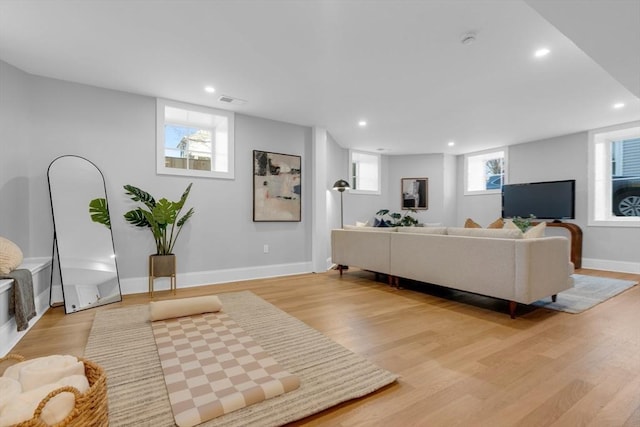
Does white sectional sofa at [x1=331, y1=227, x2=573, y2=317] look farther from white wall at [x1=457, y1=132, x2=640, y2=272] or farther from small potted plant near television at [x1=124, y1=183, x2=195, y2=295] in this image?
white wall at [x1=457, y1=132, x2=640, y2=272]

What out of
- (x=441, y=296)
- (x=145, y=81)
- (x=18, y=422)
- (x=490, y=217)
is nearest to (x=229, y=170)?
(x=145, y=81)

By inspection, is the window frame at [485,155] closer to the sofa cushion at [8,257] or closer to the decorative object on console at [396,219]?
the decorative object on console at [396,219]

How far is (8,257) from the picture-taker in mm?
2400

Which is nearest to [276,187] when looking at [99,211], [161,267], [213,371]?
[161,267]

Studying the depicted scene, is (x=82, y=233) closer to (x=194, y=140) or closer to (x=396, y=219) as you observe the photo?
(x=194, y=140)

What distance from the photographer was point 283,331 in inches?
94.6

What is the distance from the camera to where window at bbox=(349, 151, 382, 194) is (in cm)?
693

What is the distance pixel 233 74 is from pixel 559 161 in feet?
20.0

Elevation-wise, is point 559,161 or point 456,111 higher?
point 456,111

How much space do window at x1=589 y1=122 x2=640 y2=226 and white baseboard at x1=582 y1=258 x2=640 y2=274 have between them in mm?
653

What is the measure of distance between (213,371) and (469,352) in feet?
5.49

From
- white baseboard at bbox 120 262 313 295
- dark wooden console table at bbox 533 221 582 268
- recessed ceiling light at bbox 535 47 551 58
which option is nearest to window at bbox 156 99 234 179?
white baseboard at bbox 120 262 313 295

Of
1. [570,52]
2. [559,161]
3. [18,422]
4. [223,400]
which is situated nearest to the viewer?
[18,422]

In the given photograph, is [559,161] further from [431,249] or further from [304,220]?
[304,220]
